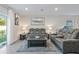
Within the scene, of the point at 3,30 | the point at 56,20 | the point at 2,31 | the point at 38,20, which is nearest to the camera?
the point at 2,31

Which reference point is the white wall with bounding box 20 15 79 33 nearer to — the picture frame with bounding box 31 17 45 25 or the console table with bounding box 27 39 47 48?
the picture frame with bounding box 31 17 45 25

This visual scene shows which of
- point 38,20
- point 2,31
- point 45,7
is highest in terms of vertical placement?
point 45,7

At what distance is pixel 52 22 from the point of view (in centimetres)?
1117

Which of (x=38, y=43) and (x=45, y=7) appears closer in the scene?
(x=38, y=43)

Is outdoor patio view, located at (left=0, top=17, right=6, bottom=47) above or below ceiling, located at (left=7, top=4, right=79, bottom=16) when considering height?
below

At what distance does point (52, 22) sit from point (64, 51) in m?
6.69

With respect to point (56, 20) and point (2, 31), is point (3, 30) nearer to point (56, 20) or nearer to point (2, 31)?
point (2, 31)

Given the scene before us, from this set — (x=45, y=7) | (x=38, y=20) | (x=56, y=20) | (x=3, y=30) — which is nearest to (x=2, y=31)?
(x=3, y=30)

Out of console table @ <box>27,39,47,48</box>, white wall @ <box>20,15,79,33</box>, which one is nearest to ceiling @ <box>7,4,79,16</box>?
console table @ <box>27,39,47,48</box>

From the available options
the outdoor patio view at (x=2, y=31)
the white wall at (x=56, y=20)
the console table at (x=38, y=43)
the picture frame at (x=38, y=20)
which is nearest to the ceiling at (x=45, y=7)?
the outdoor patio view at (x=2, y=31)

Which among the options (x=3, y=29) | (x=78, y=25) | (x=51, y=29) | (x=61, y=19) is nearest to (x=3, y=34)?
(x=3, y=29)

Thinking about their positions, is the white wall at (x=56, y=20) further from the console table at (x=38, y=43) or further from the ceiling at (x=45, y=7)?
the console table at (x=38, y=43)
